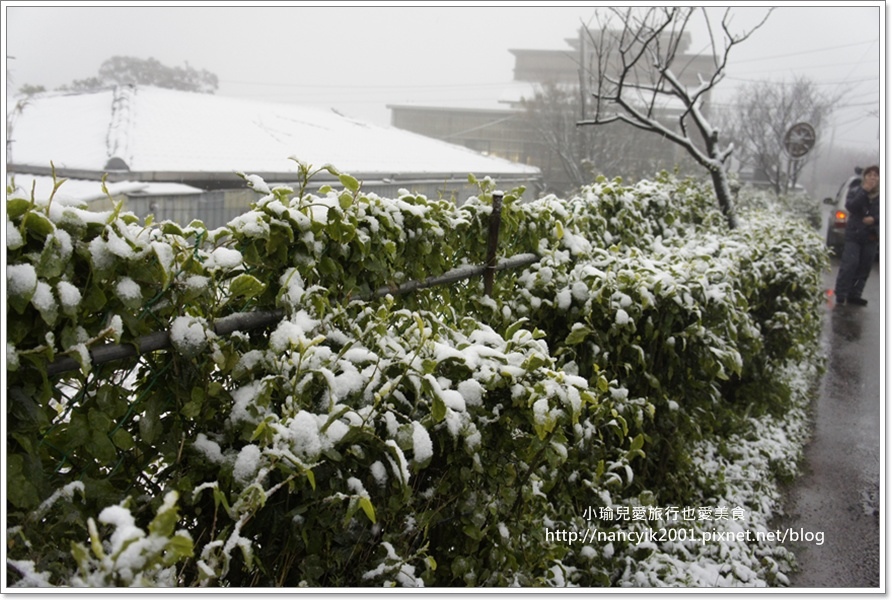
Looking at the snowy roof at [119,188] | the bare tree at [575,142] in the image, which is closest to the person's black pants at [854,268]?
the snowy roof at [119,188]

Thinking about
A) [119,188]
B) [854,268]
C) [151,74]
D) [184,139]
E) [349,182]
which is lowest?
[854,268]

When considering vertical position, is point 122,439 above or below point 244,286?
below

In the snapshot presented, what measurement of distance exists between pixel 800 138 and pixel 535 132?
59.9ft

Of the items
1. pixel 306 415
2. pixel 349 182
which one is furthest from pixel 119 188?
pixel 306 415

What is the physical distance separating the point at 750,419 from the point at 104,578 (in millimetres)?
4298

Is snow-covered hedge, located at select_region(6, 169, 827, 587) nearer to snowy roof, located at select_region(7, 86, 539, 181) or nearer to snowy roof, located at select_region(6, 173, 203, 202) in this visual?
snowy roof, located at select_region(7, 86, 539, 181)

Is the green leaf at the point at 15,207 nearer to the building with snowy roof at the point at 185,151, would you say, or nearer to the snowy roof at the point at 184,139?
the building with snowy roof at the point at 185,151

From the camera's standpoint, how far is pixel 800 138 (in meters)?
12.3

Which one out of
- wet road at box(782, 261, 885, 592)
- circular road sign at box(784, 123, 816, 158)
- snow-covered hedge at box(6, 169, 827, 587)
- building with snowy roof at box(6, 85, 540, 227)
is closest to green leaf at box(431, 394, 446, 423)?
snow-covered hedge at box(6, 169, 827, 587)

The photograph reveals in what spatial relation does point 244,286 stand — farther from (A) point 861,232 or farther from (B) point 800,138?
(B) point 800,138

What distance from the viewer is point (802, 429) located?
4.62 metres

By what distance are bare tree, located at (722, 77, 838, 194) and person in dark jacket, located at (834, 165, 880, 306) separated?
15.8 meters

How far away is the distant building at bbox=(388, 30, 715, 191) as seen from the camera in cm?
2709

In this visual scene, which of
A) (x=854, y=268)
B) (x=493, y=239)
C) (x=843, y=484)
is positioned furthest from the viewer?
(x=854, y=268)
